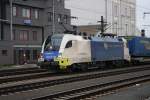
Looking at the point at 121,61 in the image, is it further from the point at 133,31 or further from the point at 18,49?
the point at 133,31

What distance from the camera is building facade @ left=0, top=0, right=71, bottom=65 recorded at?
6091 centimetres

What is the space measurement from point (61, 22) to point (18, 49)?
12.0 meters

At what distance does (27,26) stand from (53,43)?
38.6 meters

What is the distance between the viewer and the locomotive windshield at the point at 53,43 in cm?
3131

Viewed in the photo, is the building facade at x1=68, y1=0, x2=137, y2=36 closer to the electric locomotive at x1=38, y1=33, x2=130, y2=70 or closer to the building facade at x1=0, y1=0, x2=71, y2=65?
the building facade at x1=0, y1=0, x2=71, y2=65

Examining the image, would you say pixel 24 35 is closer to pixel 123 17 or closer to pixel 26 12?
pixel 26 12

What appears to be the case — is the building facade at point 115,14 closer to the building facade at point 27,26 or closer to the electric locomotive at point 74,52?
the building facade at point 27,26

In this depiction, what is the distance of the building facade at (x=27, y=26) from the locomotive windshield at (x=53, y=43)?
25389mm

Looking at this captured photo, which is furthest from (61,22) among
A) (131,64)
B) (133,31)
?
(133,31)

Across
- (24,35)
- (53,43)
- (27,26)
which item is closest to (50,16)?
(27,26)

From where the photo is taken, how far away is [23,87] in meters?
21.2

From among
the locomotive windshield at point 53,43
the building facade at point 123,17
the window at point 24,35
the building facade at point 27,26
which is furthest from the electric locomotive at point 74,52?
the building facade at point 123,17

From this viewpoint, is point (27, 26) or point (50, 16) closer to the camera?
point (27, 26)

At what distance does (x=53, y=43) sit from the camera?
104 feet
